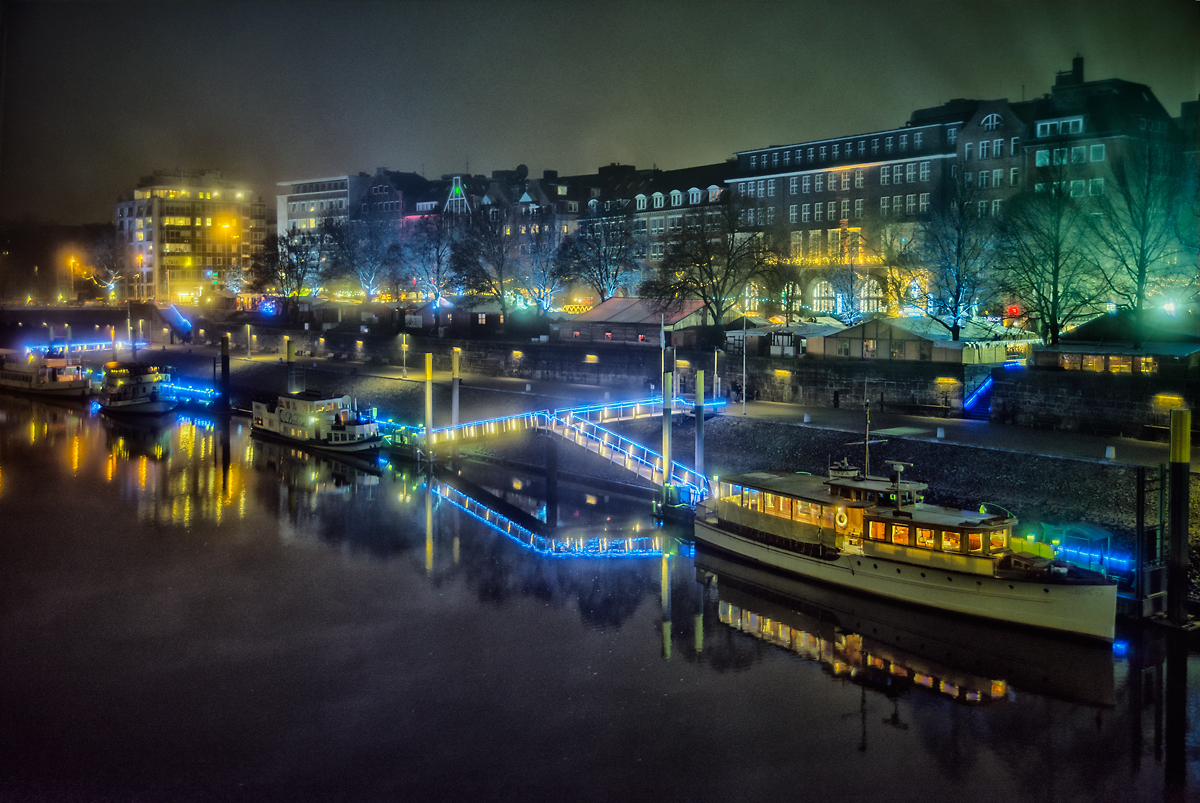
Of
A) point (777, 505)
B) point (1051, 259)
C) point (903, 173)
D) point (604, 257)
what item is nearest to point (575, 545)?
point (777, 505)

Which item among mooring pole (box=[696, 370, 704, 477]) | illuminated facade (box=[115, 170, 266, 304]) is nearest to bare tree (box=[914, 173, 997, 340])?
mooring pole (box=[696, 370, 704, 477])

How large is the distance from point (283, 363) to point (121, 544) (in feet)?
117

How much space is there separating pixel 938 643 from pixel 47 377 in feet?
204

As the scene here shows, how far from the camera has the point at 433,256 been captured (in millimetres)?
77188

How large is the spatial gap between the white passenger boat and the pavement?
6.48 m

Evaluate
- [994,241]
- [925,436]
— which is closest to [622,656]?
[925,436]

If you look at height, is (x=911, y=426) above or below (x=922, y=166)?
below

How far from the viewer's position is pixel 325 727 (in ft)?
53.9

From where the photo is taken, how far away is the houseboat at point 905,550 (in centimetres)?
1970

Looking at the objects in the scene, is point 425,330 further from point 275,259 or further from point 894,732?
point 894,732

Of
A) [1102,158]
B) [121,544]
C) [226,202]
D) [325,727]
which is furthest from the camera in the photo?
[226,202]

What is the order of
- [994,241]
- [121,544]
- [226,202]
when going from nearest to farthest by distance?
1. [121,544]
2. [994,241]
3. [226,202]

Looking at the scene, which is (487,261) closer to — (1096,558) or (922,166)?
(922,166)

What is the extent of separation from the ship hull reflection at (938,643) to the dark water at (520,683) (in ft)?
0.20
